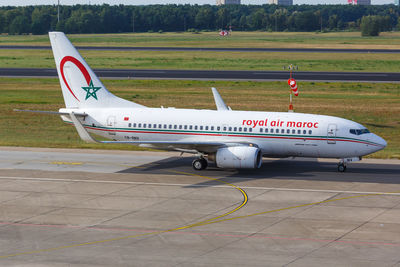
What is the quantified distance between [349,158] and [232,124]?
289 inches

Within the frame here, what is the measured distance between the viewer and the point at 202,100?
73.6 m

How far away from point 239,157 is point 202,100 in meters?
35.3

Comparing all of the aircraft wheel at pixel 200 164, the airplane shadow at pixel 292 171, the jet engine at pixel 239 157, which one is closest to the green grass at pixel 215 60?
the airplane shadow at pixel 292 171

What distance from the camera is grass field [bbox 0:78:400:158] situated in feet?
181

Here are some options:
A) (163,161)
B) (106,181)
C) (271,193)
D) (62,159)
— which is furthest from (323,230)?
(62,159)

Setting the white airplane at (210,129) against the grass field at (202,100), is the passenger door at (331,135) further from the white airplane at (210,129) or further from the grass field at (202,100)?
the grass field at (202,100)

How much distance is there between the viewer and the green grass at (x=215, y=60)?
368 ft

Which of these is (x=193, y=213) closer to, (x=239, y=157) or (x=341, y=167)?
(x=239, y=157)

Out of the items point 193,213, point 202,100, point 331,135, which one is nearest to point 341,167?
point 331,135

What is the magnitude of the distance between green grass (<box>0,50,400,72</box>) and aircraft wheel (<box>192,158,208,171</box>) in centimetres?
6967

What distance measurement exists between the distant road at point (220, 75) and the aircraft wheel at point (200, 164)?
53823 mm

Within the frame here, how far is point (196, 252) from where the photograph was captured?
995 inches

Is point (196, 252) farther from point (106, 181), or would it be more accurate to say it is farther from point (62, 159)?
point (62, 159)

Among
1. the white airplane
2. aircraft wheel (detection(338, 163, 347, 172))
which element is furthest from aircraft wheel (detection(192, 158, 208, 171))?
aircraft wheel (detection(338, 163, 347, 172))
